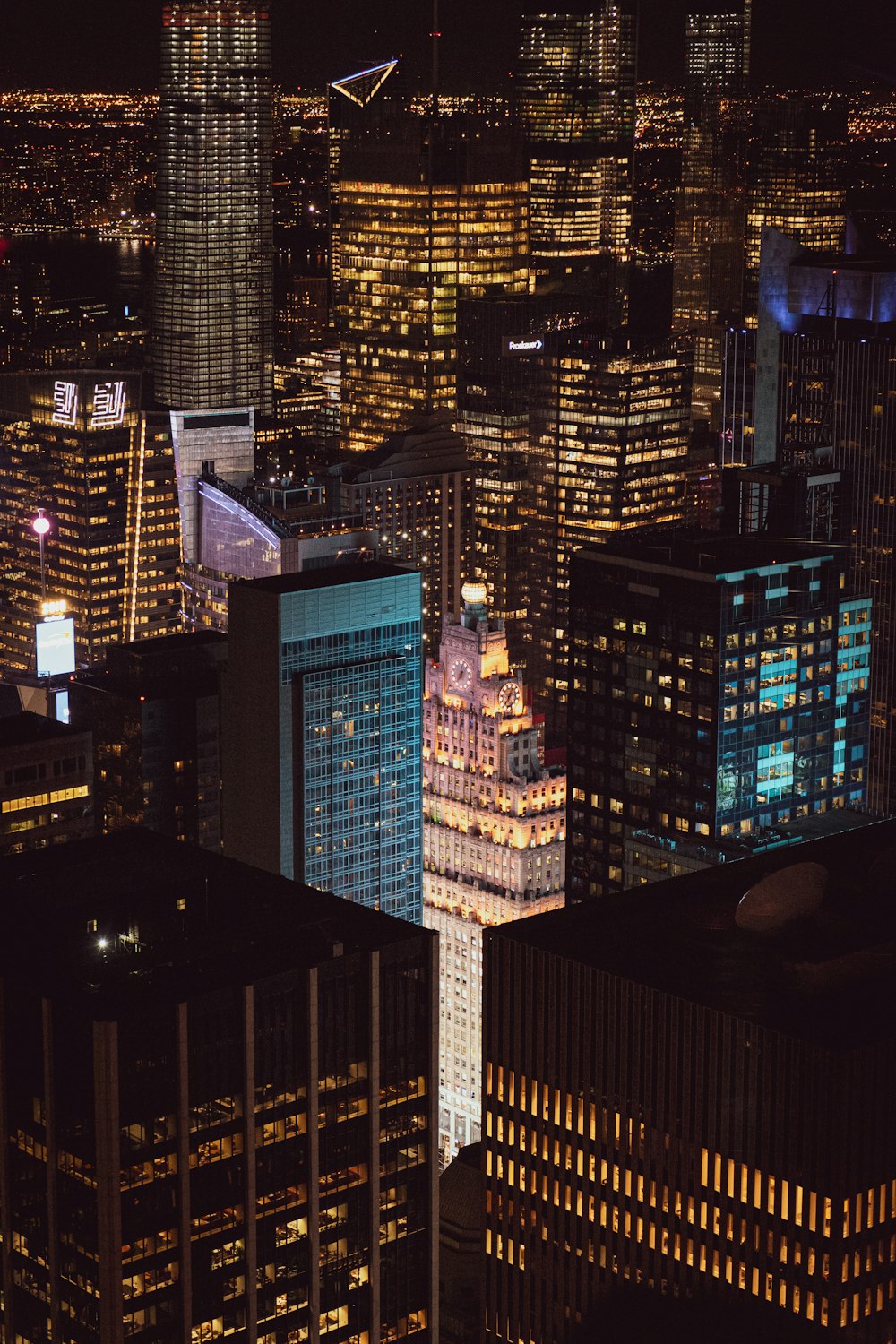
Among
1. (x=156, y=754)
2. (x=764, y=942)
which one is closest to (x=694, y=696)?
(x=156, y=754)

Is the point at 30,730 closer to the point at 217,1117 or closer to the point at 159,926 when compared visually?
the point at 159,926

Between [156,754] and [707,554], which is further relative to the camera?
[156,754]

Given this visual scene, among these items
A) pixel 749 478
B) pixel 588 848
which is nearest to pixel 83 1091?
pixel 588 848

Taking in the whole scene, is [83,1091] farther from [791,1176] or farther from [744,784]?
[744,784]

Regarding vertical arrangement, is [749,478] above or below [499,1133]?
above

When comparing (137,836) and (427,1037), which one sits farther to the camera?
(137,836)

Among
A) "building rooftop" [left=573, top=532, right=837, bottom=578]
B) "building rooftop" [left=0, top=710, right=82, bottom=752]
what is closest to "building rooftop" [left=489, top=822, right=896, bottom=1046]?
"building rooftop" [left=573, top=532, right=837, bottom=578]

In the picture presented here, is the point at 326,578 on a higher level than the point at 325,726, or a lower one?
higher
